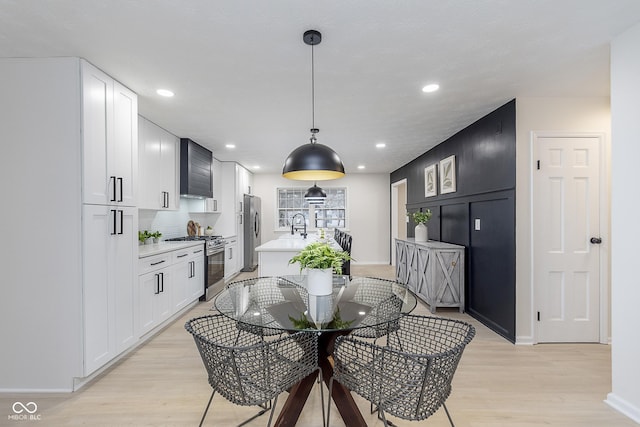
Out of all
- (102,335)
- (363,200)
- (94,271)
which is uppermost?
(363,200)

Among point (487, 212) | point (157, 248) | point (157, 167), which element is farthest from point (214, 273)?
point (487, 212)

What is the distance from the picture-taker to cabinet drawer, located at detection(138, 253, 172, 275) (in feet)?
10.2

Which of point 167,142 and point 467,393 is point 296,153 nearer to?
point 467,393

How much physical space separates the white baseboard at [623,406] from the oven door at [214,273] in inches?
175

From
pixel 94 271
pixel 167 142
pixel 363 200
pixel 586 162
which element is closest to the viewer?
pixel 94 271

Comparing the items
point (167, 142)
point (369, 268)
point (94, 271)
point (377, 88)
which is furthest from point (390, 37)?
point (369, 268)

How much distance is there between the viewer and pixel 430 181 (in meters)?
5.36

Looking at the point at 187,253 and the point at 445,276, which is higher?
the point at 187,253

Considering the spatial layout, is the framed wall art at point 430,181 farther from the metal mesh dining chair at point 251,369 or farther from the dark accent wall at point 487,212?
the metal mesh dining chair at point 251,369

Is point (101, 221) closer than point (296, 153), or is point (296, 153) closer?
point (296, 153)

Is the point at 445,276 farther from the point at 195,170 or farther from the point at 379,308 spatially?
the point at 195,170

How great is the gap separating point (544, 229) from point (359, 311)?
2.34 m

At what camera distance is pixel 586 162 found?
3.11 metres

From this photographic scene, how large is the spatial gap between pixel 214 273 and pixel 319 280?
3.27m
